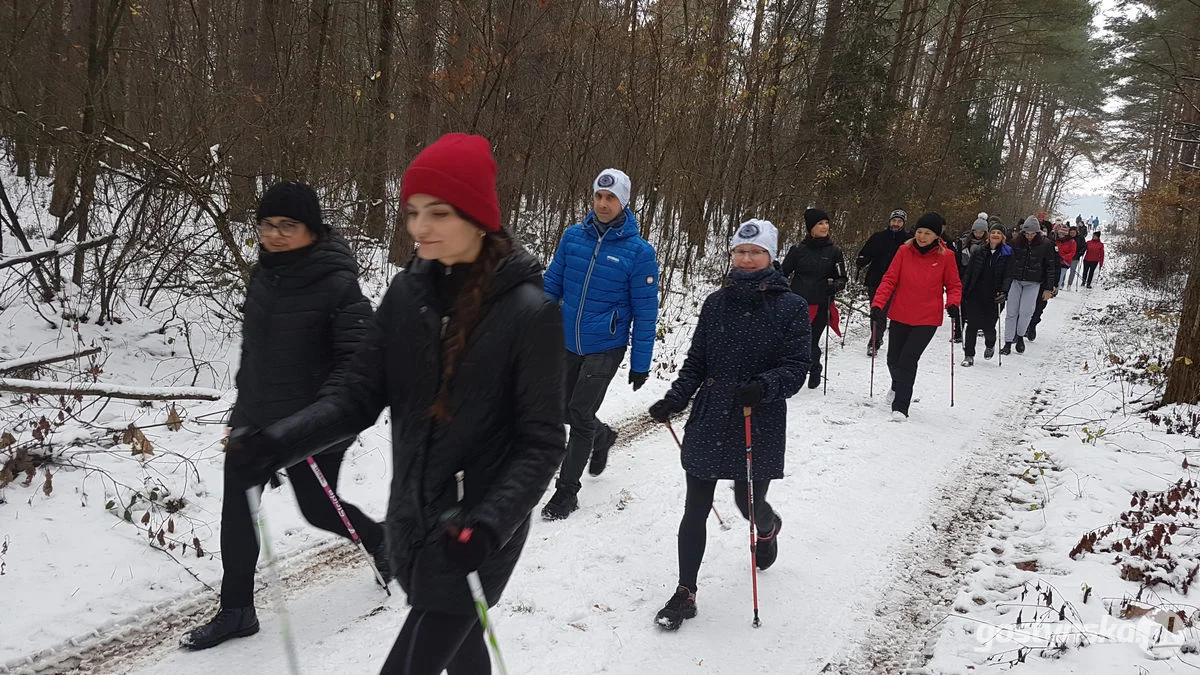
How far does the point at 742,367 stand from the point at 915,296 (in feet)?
16.3

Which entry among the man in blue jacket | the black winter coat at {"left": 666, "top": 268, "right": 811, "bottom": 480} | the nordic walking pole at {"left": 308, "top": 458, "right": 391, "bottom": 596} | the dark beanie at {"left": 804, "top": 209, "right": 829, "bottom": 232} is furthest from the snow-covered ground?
the dark beanie at {"left": 804, "top": 209, "right": 829, "bottom": 232}

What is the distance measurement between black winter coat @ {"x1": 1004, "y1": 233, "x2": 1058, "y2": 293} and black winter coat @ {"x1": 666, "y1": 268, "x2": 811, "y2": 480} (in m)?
10.7

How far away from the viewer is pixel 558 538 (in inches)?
187

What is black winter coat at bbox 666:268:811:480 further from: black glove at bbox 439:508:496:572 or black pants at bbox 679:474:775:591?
black glove at bbox 439:508:496:572

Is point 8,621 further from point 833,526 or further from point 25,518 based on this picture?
point 833,526

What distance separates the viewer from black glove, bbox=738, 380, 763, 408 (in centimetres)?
357

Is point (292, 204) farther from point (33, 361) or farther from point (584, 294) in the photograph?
point (33, 361)

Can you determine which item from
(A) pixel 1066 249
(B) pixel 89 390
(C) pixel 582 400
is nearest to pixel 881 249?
(C) pixel 582 400

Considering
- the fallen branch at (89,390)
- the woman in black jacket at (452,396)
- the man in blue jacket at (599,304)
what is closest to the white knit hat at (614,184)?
the man in blue jacket at (599,304)

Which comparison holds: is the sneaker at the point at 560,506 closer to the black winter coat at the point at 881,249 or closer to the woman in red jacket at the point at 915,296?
the woman in red jacket at the point at 915,296

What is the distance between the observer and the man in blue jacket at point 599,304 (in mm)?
4977

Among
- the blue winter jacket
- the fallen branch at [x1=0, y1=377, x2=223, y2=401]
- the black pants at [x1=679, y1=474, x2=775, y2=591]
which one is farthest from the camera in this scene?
the blue winter jacket

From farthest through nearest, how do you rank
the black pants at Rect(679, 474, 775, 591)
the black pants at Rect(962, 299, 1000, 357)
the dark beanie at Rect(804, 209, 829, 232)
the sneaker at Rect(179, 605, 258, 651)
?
the black pants at Rect(962, 299, 1000, 357) → the dark beanie at Rect(804, 209, 829, 232) → the black pants at Rect(679, 474, 775, 591) → the sneaker at Rect(179, 605, 258, 651)

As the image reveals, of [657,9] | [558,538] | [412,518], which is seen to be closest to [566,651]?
[558,538]
